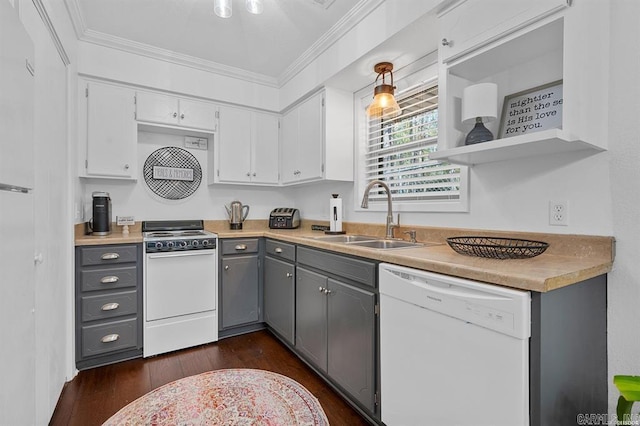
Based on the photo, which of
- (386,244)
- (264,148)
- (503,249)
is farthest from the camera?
(264,148)

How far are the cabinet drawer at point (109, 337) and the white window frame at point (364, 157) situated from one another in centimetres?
208

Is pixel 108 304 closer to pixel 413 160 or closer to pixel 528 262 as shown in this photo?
pixel 413 160

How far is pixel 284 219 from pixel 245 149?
86cm

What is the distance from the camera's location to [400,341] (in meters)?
1.47

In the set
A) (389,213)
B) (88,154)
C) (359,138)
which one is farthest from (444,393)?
(88,154)

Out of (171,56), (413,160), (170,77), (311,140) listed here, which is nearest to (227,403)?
(413,160)

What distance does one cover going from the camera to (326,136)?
Answer: 2771mm

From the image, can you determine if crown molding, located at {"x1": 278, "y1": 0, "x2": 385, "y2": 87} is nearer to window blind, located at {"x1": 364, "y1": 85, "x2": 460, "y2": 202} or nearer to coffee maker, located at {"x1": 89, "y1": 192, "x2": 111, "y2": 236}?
window blind, located at {"x1": 364, "y1": 85, "x2": 460, "y2": 202}

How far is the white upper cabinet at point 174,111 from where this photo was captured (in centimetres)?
286

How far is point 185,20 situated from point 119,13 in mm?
456

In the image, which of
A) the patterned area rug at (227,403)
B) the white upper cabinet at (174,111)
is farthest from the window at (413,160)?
the white upper cabinet at (174,111)

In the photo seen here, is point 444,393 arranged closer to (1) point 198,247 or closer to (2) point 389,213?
(2) point 389,213

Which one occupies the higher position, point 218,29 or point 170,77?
point 218,29

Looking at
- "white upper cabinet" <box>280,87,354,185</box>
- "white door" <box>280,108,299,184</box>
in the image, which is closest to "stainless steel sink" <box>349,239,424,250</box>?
"white upper cabinet" <box>280,87,354,185</box>
